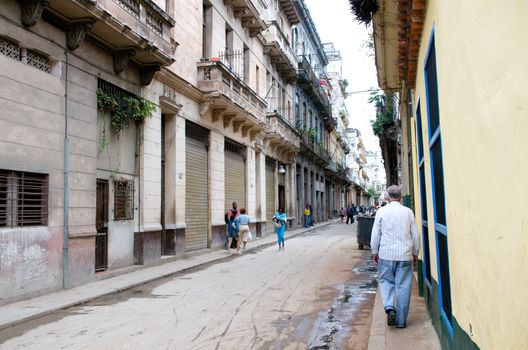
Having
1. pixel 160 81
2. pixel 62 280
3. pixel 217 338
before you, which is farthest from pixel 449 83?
pixel 160 81

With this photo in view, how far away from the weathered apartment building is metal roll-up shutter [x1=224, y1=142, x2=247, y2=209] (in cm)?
9

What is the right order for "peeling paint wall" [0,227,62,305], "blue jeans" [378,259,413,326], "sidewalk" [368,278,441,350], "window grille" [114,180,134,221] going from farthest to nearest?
"window grille" [114,180,134,221] → "peeling paint wall" [0,227,62,305] → "blue jeans" [378,259,413,326] → "sidewalk" [368,278,441,350]

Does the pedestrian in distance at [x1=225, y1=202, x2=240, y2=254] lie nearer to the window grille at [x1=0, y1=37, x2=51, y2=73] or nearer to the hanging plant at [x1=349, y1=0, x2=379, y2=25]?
the window grille at [x1=0, y1=37, x2=51, y2=73]

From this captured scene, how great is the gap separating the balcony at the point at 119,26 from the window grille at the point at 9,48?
0.47 metres

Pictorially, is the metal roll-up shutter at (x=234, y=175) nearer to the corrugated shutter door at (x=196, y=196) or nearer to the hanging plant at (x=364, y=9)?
the corrugated shutter door at (x=196, y=196)

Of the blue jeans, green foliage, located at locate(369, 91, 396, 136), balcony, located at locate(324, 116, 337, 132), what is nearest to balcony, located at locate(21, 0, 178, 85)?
the blue jeans

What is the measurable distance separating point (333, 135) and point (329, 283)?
46413 millimetres

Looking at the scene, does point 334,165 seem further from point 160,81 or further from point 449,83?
point 449,83

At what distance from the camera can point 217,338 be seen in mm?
6176

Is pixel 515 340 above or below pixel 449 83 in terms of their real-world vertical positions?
below

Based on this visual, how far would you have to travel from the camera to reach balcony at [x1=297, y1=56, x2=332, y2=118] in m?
34.7

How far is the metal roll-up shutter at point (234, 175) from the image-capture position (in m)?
20.6

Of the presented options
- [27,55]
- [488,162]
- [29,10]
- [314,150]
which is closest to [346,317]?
[488,162]

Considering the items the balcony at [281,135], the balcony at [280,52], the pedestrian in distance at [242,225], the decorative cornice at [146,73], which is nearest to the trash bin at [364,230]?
the pedestrian in distance at [242,225]
